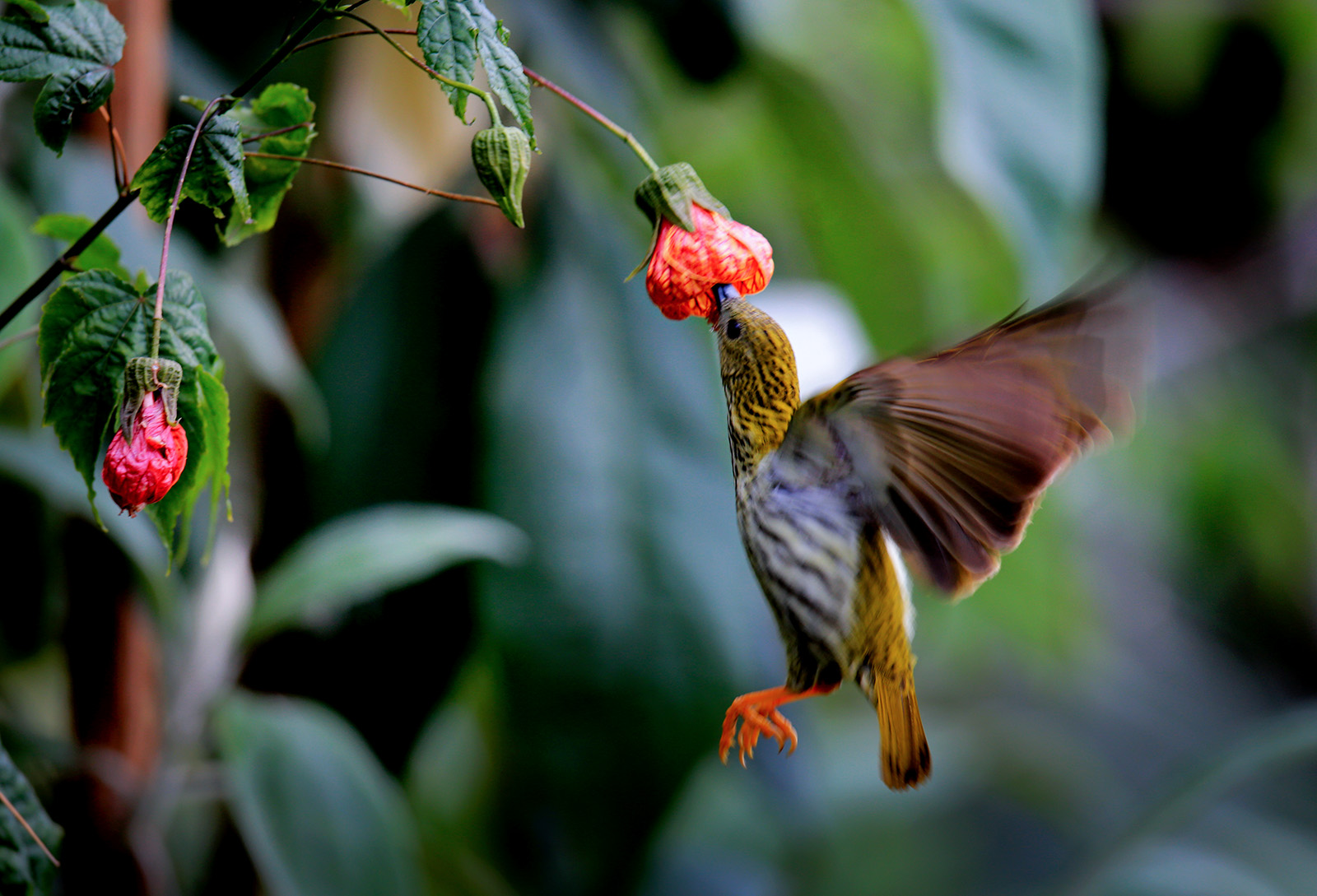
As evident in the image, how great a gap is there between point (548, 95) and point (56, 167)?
0.52 metres

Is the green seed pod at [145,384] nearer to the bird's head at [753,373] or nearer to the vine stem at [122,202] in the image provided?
the vine stem at [122,202]

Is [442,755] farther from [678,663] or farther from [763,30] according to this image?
[763,30]

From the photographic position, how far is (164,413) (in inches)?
11.3

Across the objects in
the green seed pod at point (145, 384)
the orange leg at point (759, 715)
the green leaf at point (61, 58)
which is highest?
the green leaf at point (61, 58)

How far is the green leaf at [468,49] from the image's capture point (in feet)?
0.88

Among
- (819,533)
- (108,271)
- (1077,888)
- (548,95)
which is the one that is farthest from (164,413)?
(1077,888)

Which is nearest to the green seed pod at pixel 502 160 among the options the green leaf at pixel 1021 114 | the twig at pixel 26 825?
the twig at pixel 26 825

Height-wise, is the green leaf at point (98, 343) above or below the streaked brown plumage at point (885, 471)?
above

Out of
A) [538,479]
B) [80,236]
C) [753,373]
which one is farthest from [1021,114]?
[80,236]

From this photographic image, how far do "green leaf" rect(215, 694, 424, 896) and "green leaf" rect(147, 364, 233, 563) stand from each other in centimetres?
45

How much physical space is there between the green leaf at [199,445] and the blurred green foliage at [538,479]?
27 cm

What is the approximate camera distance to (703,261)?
35 cm

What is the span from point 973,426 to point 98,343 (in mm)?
272

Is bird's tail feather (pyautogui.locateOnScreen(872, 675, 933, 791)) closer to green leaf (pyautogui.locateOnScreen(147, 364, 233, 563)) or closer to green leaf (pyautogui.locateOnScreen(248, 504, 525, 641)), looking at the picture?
green leaf (pyautogui.locateOnScreen(147, 364, 233, 563))
